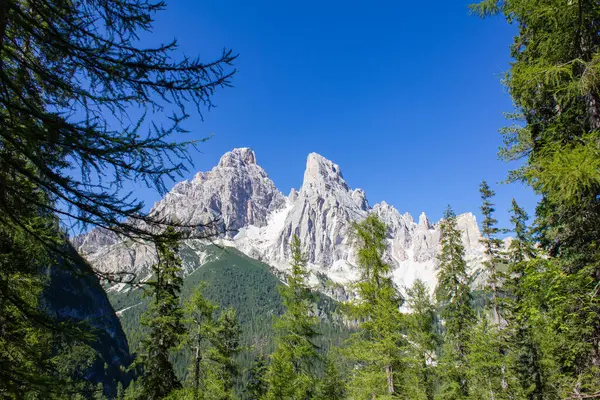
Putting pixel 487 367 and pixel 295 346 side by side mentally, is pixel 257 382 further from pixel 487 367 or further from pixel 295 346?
pixel 487 367

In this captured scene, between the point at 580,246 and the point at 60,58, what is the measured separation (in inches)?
431

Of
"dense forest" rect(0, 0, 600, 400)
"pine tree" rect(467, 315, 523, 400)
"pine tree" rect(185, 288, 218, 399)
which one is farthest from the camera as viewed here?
"pine tree" rect(467, 315, 523, 400)

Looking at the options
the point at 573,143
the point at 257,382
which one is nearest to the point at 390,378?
the point at 573,143

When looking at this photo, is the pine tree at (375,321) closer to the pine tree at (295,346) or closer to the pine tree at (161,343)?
the pine tree at (295,346)

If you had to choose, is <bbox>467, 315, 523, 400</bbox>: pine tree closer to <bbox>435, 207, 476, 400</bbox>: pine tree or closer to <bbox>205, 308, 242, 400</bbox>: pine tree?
<bbox>435, 207, 476, 400</bbox>: pine tree

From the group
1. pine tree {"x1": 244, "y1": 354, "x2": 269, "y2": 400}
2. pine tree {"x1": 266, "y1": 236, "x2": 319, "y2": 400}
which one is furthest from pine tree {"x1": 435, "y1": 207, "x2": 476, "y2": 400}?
pine tree {"x1": 244, "y1": 354, "x2": 269, "y2": 400}

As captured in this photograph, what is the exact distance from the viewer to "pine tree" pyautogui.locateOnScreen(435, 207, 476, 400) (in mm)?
19484

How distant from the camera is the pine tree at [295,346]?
1454cm

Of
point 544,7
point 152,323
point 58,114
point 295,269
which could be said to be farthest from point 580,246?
point 152,323

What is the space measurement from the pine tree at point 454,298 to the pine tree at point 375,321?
30.2 feet

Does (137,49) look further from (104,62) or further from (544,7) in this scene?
(544,7)

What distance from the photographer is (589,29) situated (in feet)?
20.6

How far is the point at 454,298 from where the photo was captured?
21859 millimetres

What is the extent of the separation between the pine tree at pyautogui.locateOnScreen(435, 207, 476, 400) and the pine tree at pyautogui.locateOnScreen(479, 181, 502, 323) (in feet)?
4.62
